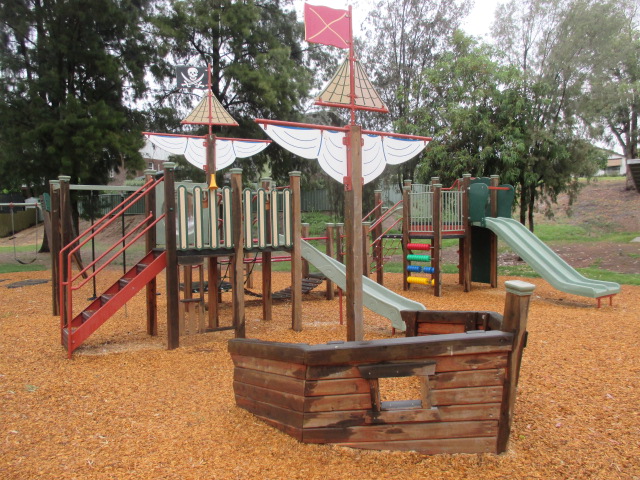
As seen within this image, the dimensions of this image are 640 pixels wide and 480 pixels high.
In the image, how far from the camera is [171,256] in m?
6.77

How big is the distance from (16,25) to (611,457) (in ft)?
65.7

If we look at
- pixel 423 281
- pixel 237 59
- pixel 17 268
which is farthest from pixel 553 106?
pixel 17 268

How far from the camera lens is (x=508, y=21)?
1788 cm

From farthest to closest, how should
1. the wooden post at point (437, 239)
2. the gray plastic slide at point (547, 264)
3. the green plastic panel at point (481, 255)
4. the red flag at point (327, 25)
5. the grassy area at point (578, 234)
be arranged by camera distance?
the grassy area at point (578, 234) → the green plastic panel at point (481, 255) → the wooden post at point (437, 239) → the gray plastic slide at point (547, 264) → the red flag at point (327, 25)

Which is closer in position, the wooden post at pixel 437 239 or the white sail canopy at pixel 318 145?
the white sail canopy at pixel 318 145

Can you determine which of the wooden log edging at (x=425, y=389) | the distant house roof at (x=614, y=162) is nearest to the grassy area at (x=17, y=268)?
the wooden log edging at (x=425, y=389)

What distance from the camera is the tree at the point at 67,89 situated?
16.1m

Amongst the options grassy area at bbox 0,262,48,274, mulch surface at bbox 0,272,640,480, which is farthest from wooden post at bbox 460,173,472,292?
grassy area at bbox 0,262,48,274

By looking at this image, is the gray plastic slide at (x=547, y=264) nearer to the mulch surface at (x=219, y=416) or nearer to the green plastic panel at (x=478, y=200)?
the green plastic panel at (x=478, y=200)

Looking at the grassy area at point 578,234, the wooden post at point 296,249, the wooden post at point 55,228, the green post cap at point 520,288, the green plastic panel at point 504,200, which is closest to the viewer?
the green post cap at point 520,288

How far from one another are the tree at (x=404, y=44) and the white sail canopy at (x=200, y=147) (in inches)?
543

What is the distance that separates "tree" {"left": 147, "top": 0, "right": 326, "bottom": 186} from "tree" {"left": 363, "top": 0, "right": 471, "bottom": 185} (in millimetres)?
4175

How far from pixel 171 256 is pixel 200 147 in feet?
12.2

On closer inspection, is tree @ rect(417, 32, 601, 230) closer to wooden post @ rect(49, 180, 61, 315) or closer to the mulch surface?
the mulch surface
